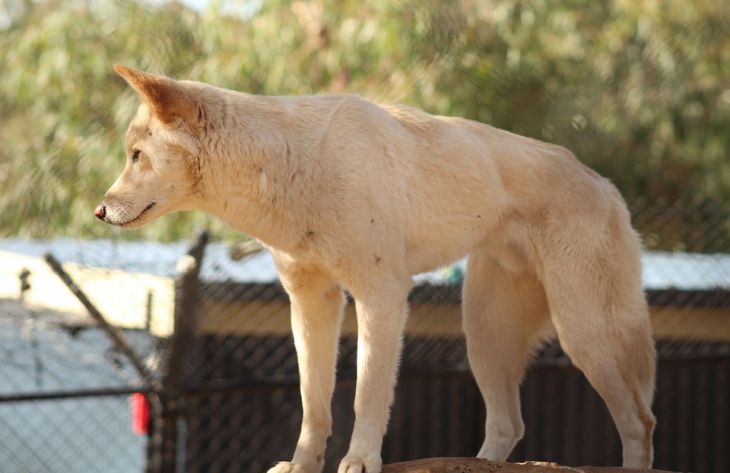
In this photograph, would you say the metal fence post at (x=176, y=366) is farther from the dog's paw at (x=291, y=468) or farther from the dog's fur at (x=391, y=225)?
the dog's paw at (x=291, y=468)

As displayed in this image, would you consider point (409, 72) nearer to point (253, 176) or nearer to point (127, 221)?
point (253, 176)

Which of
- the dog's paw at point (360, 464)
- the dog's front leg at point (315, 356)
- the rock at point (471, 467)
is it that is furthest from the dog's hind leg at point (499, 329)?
the dog's paw at point (360, 464)

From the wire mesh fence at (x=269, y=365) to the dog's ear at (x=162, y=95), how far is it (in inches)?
56.7

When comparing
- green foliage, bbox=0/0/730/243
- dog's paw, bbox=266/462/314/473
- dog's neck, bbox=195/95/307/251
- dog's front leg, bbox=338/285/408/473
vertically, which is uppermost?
green foliage, bbox=0/0/730/243

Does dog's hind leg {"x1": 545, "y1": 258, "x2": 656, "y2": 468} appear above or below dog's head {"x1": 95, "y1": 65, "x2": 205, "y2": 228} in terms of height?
below

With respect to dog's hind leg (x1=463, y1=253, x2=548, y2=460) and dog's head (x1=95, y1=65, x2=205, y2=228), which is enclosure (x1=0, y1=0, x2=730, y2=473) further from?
dog's hind leg (x1=463, y1=253, x2=548, y2=460)

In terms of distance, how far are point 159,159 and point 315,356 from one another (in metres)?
0.81

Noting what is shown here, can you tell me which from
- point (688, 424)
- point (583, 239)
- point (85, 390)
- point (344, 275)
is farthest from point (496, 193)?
point (688, 424)

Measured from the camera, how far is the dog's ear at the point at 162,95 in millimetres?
2906

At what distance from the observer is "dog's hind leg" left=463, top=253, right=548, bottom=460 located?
3.67m

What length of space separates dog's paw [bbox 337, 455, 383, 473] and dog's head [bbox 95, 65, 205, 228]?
0.88 meters

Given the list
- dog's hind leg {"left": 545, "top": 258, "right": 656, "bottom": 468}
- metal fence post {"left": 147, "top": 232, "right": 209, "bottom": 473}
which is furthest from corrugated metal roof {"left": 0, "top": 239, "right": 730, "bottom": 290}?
dog's hind leg {"left": 545, "top": 258, "right": 656, "bottom": 468}

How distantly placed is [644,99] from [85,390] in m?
8.14

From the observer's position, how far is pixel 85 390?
4.28 m
